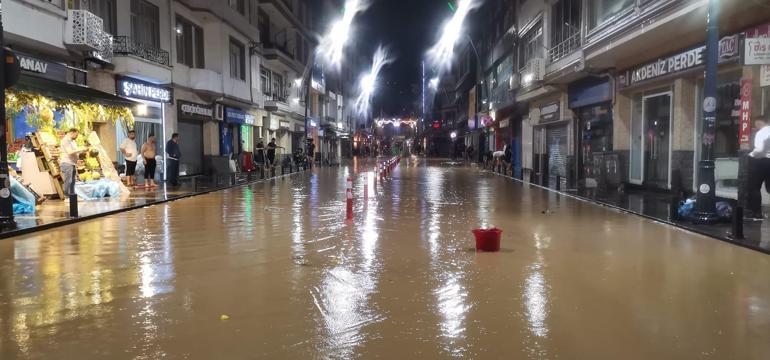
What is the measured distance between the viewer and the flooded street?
4.50 m

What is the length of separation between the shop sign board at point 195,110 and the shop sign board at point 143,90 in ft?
3.04

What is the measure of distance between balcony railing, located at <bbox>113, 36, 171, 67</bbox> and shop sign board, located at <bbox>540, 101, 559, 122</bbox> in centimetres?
1800

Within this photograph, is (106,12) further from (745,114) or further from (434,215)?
(745,114)

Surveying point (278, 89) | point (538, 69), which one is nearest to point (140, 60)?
point (538, 69)

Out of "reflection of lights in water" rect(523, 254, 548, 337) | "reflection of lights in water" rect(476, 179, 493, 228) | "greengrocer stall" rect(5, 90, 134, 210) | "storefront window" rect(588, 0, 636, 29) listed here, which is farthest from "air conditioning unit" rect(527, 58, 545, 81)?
"reflection of lights in water" rect(523, 254, 548, 337)

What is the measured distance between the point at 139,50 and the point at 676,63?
19000 millimetres

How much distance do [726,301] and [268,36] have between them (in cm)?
3898

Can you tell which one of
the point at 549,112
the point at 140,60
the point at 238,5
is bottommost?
the point at 549,112

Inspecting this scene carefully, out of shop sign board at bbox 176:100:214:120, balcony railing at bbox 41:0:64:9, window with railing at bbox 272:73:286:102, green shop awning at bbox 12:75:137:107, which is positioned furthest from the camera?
window with railing at bbox 272:73:286:102

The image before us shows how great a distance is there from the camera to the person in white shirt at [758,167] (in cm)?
1088

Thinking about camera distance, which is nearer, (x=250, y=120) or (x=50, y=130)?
(x=50, y=130)

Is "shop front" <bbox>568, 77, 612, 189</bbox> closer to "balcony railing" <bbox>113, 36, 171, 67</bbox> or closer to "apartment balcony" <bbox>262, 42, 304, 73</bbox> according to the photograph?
"balcony railing" <bbox>113, 36, 171, 67</bbox>

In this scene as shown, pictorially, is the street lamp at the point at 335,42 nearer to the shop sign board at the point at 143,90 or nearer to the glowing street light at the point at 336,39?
the glowing street light at the point at 336,39

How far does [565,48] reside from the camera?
80.7ft
